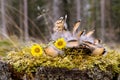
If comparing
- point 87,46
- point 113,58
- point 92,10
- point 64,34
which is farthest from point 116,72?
point 92,10

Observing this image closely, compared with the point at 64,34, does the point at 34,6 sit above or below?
above

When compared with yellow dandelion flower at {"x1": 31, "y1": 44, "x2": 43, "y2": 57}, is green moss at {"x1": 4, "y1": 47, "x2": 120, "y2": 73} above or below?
below

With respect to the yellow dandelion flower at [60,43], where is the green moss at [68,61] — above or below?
below

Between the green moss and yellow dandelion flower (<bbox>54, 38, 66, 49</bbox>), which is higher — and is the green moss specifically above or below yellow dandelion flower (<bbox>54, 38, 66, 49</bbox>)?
below

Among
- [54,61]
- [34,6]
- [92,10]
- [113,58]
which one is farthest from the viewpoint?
[92,10]

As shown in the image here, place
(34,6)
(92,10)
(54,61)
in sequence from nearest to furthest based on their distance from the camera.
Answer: (54,61) → (34,6) → (92,10)


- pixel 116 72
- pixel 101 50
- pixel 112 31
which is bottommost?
pixel 116 72

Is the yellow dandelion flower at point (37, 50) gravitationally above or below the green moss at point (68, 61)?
above

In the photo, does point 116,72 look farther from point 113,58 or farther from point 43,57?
point 43,57
